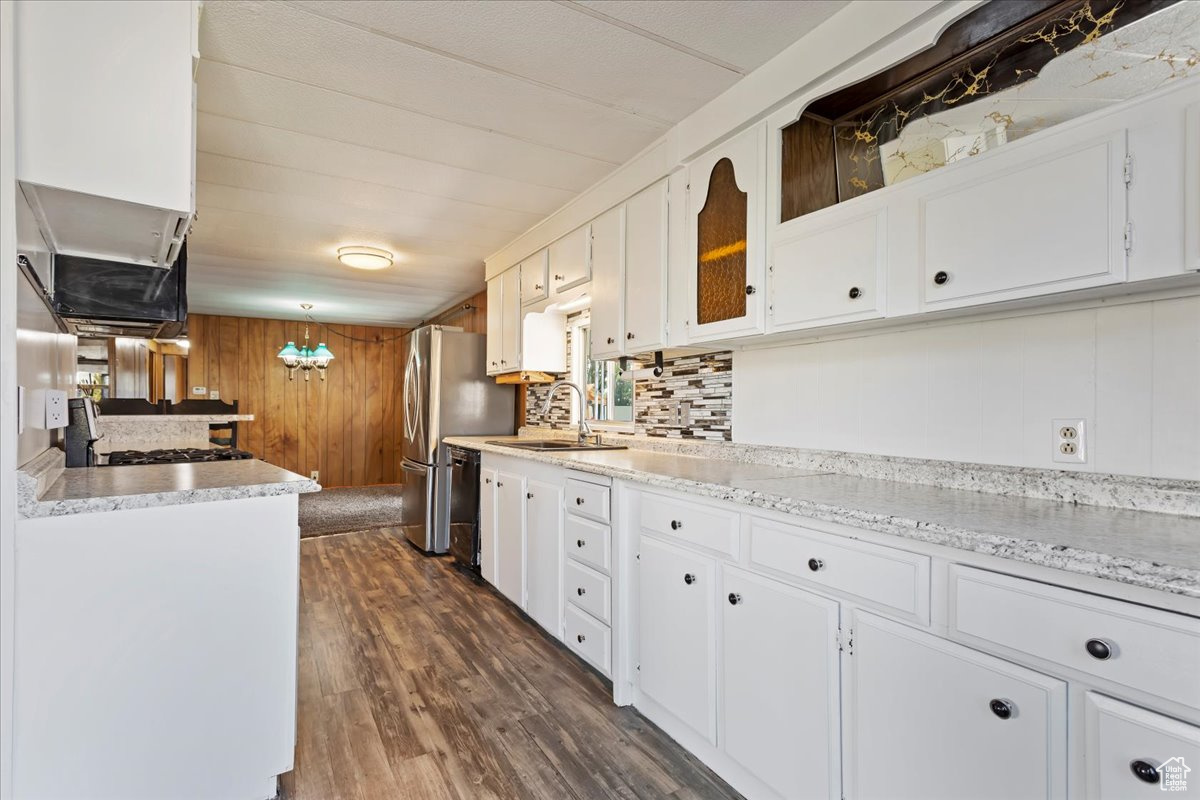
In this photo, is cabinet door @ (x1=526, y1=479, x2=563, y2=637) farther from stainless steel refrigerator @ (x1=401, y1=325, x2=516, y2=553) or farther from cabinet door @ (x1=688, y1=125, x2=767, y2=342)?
stainless steel refrigerator @ (x1=401, y1=325, x2=516, y2=553)

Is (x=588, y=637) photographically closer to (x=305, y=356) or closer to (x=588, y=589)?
(x=588, y=589)

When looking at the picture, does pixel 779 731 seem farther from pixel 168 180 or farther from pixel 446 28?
pixel 446 28

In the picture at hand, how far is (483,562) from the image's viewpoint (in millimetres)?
3430

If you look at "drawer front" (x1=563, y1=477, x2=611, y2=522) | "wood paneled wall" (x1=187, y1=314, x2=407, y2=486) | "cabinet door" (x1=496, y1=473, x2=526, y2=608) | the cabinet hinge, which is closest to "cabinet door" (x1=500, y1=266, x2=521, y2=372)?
"cabinet door" (x1=496, y1=473, x2=526, y2=608)

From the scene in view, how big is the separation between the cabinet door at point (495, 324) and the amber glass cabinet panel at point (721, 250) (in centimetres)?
213

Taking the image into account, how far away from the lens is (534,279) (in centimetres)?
359

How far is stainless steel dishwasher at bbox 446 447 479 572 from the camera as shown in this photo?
3.66 meters

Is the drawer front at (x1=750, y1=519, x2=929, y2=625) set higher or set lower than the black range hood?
lower

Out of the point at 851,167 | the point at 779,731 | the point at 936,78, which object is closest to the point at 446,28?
the point at 851,167

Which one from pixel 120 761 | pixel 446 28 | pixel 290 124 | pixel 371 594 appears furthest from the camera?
pixel 371 594

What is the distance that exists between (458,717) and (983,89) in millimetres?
2609

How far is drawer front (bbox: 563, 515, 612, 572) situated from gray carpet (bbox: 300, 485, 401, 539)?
3240 millimetres

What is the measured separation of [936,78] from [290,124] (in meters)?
2.37

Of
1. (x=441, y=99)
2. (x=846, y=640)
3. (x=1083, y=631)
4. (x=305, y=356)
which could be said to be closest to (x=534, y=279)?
(x=441, y=99)
